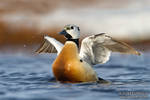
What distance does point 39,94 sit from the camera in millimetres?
7828

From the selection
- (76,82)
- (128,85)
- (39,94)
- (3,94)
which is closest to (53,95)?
(39,94)

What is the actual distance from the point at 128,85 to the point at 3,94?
3014 millimetres

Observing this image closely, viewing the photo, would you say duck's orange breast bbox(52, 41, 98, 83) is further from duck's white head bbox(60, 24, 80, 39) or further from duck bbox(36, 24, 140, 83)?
duck's white head bbox(60, 24, 80, 39)

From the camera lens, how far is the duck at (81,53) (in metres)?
9.22

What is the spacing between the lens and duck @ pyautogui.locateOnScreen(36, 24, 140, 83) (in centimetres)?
922

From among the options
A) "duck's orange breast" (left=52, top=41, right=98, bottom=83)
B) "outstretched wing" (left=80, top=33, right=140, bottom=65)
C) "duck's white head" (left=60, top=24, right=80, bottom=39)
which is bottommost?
"duck's orange breast" (left=52, top=41, right=98, bottom=83)

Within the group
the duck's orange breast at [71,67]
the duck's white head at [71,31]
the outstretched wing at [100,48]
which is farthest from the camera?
the duck's white head at [71,31]

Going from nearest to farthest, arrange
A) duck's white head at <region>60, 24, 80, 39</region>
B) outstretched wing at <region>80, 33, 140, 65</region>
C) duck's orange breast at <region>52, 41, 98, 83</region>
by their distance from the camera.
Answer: duck's orange breast at <region>52, 41, 98, 83</region> < outstretched wing at <region>80, 33, 140, 65</region> < duck's white head at <region>60, 24, 80, 39</region>

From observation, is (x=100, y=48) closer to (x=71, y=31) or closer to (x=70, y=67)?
(x=71, y=31)

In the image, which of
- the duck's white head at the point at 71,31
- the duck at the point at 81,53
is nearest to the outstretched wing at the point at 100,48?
the duck at the point at 81,53

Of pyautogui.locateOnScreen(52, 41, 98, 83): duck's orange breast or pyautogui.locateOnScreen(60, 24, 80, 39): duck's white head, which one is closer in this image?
pyautogui.locateOnScreen(52, 41, 98, 83): duck's orange breast

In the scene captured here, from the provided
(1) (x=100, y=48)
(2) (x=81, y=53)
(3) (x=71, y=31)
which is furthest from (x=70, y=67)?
(1) (x=100, y=48)

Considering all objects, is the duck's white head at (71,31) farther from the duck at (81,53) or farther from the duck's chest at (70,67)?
the duck's chest at (70,67)

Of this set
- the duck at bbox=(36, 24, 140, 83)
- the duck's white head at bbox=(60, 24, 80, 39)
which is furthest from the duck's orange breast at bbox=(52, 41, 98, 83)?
the duck's white head at bbox=(60, 24, 80, 39)
